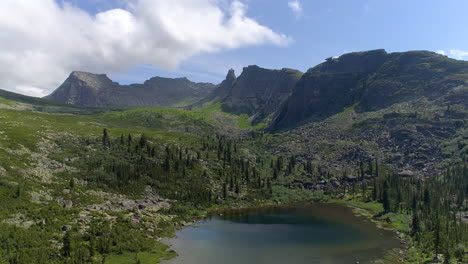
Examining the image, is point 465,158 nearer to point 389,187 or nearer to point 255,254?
point 389,187

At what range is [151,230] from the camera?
86.4 metres

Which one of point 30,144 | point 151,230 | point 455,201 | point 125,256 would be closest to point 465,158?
point 455,201

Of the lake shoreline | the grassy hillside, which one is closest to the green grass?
the grassy hillside

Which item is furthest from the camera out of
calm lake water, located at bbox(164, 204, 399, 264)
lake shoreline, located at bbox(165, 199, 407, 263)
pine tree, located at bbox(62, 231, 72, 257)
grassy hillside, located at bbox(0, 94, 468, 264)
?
lake shoreline, located at bbox(165, 199, 407, 263)

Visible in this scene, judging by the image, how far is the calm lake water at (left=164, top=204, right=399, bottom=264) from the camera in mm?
71250

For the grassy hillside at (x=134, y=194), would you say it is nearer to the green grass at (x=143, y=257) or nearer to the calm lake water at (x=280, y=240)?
the green grass at (x=143, y=257)

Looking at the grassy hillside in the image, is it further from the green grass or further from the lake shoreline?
the lake shoreline

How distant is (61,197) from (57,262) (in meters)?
38.1

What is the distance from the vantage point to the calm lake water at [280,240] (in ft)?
234

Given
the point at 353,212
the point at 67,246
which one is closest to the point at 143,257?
the point at 67,246

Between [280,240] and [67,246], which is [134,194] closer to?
[67,246]

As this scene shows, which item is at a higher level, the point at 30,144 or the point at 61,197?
the point at 30,144

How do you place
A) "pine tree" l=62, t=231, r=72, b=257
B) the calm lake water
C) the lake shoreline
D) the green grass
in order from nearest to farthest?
"pine tree" l=62, t=231, r=72, b=257 < the green grass < the calm lake water < the lake shoreline

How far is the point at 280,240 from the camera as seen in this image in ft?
289
